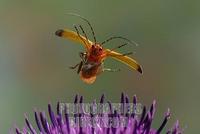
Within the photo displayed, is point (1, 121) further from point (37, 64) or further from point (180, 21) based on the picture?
point (180, 21)

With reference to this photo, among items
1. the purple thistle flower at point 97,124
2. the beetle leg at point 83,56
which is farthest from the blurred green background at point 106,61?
the beetle leg at point 83,56

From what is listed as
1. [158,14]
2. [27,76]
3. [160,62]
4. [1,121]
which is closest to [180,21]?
[158,14]

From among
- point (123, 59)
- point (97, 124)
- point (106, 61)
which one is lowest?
point (97, 124)

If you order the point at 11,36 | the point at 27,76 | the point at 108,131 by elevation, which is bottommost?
the point at 108,131

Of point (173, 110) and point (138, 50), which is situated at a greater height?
point (138, 50)

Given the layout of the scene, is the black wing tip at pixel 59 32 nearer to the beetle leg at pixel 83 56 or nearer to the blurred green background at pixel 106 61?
the beetle leg at pixel 83 56

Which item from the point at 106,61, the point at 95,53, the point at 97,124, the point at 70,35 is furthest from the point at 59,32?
the point at 106,61

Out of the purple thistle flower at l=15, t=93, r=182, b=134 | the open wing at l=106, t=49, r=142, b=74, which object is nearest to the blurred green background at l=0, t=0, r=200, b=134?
the purple thistle flower at l=15, t=93, r=182, b=134

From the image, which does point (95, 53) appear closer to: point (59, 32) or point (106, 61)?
point (59, 32)
